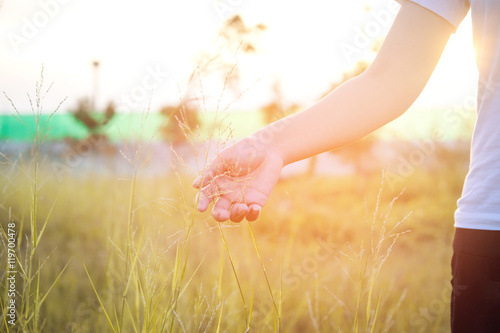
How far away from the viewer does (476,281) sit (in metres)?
0.92

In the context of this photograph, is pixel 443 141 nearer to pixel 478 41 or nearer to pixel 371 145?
pixel 371 145

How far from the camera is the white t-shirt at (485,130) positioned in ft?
2.95

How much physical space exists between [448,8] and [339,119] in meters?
0.35

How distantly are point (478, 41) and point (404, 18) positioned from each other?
18 cm

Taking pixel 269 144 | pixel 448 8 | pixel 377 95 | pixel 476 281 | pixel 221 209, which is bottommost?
pixel 476 281

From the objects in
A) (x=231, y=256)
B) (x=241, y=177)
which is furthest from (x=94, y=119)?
(x=241, y=177)

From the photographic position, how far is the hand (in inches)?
41.7

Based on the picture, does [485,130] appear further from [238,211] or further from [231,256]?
Answer: [231,256]

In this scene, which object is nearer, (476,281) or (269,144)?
(476,281)

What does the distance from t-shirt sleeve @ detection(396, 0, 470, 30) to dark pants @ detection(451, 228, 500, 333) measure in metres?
0.49

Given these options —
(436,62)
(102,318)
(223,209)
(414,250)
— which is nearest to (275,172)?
(223,209)

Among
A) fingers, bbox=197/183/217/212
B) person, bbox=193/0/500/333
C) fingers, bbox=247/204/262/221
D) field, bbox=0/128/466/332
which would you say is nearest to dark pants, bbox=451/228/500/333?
person, bbox=193/0/500/333

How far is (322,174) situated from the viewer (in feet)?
18.9

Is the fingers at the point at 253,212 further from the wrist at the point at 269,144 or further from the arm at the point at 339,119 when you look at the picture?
A: the wrist at the point at 269,144
